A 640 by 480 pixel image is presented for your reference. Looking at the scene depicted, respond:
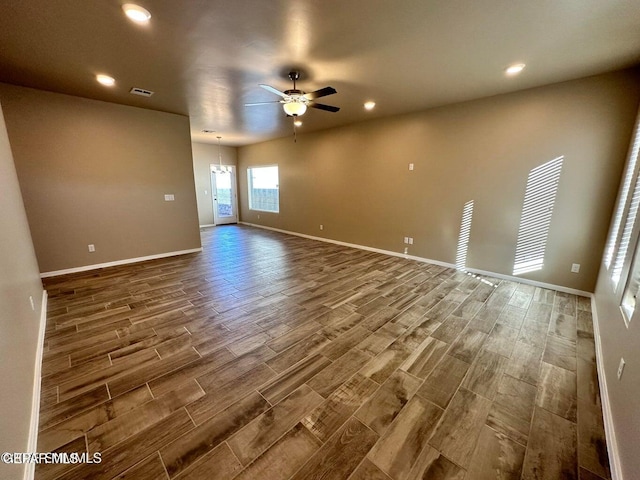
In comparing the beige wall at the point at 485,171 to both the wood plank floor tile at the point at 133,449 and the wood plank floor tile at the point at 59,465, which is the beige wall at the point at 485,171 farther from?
the wood plank floor tile at the point at 59,465

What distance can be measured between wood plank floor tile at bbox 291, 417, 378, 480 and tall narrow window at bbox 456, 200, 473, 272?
374cm

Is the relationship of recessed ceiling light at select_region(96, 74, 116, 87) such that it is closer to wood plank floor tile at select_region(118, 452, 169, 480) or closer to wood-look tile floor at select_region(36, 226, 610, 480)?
wood-look tile floor at select_region(36, 226, 610, 480)

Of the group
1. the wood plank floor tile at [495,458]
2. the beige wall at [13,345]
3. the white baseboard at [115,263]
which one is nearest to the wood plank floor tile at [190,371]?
the beige wall at [13,345]

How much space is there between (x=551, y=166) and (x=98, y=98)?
6.81 meters

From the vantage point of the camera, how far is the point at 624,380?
145 cm

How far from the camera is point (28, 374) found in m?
1.64

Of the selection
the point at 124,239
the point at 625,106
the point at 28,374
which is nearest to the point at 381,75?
the point at 625,106

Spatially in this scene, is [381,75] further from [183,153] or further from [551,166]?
[183,153]

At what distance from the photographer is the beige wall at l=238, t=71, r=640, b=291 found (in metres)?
3.15

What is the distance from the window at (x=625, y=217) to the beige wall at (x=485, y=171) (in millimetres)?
291

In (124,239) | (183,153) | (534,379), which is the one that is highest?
(183,153)

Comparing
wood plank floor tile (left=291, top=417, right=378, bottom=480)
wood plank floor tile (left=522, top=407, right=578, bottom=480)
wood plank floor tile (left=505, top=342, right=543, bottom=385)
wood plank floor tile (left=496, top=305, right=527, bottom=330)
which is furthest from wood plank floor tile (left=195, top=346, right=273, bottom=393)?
wood plank floor tile (left=496, top=305, right=527, bottom=330)

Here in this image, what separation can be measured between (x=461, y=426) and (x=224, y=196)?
29.8ft

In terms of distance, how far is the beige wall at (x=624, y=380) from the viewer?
3.88 feet
